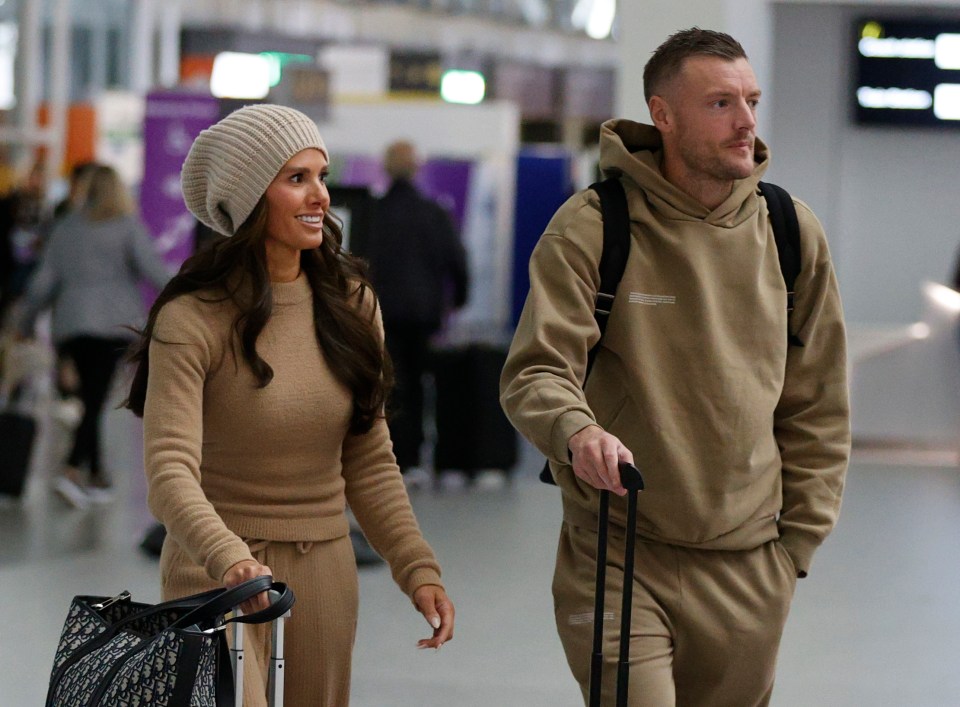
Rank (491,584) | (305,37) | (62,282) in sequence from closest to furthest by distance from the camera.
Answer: (491,584)
(62,282)
(305,37)

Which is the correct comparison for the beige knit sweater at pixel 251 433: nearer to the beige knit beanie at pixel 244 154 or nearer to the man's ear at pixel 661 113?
the beige knit beanie at pixel 244 154

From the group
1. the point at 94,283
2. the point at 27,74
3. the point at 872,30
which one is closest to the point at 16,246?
the point at 94,283

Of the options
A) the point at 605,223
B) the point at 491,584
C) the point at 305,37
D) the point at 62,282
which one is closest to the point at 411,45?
the point at 305,37

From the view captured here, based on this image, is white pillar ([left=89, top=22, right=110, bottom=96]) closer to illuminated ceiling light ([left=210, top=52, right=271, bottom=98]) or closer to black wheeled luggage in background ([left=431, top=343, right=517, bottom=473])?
illuminated ceiling light ([left=210, top=52, right=271, bottom=98])

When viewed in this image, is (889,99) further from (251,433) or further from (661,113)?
(251,433)

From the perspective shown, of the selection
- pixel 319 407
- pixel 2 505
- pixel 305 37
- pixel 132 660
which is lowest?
pixel 2 505

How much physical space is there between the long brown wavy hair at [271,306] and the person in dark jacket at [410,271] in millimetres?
6043

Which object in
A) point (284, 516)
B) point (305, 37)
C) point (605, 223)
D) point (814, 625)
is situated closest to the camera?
point (284, 516)

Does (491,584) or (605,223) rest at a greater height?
(605,223)

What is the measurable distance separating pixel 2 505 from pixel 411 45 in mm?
24660

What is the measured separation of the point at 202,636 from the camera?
6.97ft

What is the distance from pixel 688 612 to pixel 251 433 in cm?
86

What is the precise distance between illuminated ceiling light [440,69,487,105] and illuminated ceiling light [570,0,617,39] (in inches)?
262

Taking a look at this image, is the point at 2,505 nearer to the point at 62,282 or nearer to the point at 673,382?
the point at 62,282
